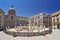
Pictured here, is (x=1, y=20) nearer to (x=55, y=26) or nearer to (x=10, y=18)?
(x=10, y=18)

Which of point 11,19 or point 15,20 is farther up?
point 11,19

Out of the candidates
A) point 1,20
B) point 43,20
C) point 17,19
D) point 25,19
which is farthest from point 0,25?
point 43,20

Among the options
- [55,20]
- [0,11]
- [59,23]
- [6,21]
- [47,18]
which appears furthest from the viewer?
[47,18]

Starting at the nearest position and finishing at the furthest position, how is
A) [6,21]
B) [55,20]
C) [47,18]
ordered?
[55,20]
[6,21]
[47,18]

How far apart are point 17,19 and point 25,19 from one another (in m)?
3.88

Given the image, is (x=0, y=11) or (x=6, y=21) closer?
(x=0, y=11)

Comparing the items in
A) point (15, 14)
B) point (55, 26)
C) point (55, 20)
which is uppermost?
point (15, 14)

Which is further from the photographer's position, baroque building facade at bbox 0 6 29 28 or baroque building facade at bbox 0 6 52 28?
baroque building facade at bbox 0 6 52 28

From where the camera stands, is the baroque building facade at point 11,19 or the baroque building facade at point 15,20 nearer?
the baroque building facade at point 11,19

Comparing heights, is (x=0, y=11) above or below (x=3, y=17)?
above

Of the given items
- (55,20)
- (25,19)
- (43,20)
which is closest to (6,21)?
(25,19)

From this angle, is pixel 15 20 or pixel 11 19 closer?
pixel 11 19

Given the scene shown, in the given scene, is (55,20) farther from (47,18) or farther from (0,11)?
(0,11)

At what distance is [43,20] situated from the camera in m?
39.8
